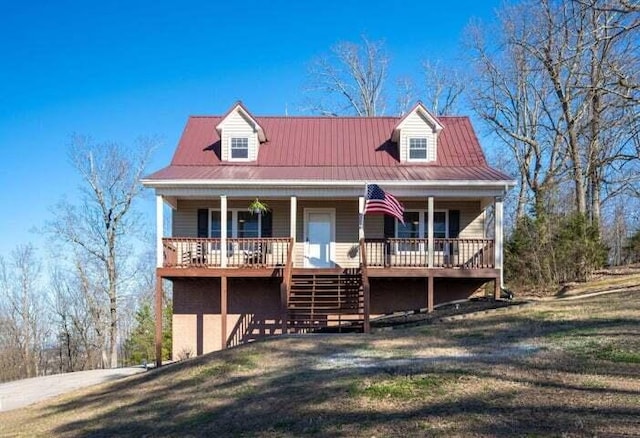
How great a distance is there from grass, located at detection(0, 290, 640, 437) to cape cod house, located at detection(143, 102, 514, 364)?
15.9ft

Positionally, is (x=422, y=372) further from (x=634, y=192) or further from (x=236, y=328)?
(x=634, y=192)

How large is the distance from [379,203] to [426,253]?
3132mm

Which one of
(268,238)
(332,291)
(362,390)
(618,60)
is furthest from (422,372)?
(618,60)

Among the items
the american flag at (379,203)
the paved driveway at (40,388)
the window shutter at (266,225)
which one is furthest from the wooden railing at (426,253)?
the paved driveway at (40,388)

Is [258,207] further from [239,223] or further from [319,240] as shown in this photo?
[319,240]

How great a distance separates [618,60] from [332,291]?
14522mm

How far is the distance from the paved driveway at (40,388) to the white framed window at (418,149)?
34.7 feet

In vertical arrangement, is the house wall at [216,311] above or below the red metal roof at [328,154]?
below

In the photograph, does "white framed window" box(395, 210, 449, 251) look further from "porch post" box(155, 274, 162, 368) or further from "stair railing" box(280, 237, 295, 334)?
"porch post" box(155, 274, 162, 368)

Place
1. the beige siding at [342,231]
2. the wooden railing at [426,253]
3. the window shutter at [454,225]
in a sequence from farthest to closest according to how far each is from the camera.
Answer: the window shutter at [454,225], the beige siding at [342,231], the wooden railing at [426,253]

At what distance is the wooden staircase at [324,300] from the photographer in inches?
604

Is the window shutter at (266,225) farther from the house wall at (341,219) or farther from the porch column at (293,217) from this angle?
the porch column at (293,217)

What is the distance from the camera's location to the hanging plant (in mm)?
16984

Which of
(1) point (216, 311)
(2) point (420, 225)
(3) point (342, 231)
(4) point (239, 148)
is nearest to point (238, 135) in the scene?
(4) point (239, 148)
